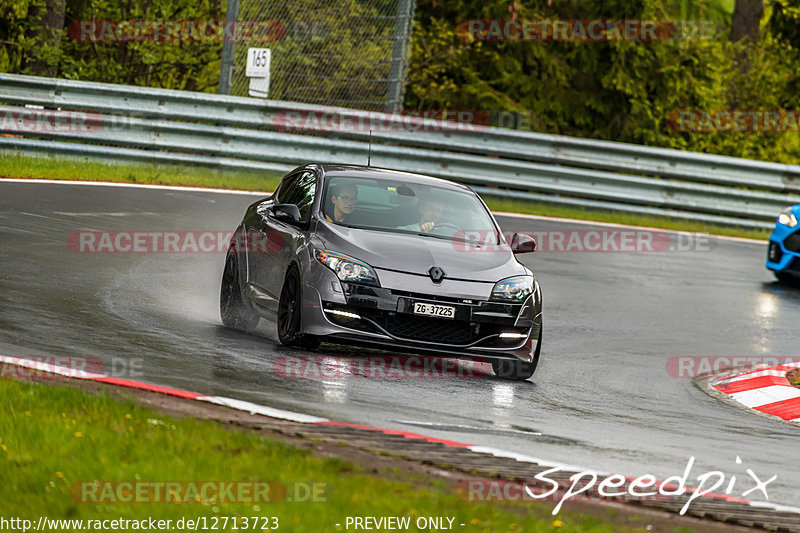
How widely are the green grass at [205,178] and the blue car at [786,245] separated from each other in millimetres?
4708

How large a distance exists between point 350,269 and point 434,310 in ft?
2.26

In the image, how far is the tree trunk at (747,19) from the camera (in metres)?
44.9

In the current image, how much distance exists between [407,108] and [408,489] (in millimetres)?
25308

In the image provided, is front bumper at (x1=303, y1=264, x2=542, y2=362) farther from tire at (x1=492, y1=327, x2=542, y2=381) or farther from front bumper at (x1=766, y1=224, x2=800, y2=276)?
front bumper at (x1=766, y1=224, x2=800, y2=276)

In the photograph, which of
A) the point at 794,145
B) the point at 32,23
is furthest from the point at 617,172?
the point at 794,145

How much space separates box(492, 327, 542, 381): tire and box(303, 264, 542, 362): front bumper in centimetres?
53

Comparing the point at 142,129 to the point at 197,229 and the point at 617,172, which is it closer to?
the point at 197,229

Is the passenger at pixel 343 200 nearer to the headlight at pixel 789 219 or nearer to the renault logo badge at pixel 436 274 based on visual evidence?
the renault logo badge at pixel 436 274

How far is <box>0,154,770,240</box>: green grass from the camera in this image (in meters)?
19.2

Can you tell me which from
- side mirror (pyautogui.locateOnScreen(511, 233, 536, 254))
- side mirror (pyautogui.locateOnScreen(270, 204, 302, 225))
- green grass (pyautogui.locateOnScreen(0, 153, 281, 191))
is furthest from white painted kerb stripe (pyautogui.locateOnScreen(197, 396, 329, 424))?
green grass (pyautogui.locateOnScreen(0, 153, 281, 191))

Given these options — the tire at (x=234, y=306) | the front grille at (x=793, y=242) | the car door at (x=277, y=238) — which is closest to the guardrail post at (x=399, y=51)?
the front grille at (x=793, y=242)

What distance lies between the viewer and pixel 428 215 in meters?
A: 10.7

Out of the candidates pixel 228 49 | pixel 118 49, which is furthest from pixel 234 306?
pixel 118 49

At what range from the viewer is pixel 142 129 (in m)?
20.5
